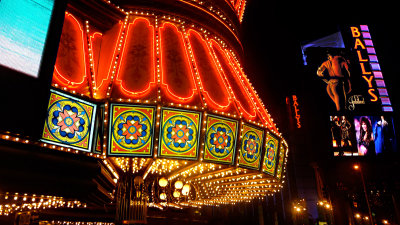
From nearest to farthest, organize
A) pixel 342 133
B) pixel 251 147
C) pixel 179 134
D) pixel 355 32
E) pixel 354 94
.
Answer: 1. pixel 179 134
2. pixel 251 147
3. pixel 342 133
4. pixel 354 94
5. pixel 355 32

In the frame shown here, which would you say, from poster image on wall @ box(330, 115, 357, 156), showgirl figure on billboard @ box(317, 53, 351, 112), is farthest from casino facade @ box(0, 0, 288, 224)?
showgirl figure on billboard @ box(317, 53, 351, 112)

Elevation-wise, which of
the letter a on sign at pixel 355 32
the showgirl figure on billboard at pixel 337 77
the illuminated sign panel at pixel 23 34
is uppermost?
the letter a on sign at pixel 355 32

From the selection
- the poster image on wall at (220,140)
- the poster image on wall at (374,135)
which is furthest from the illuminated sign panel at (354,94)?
the poster image on wall at (220,140)

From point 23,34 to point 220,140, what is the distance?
4374mm

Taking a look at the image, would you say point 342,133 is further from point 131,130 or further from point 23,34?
point 23,34

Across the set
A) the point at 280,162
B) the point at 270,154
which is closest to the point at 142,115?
the point at 270,154

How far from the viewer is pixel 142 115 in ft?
20.5

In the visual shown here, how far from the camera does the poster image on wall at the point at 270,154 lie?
7965mm

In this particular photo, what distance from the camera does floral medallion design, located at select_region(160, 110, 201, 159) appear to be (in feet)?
20.8

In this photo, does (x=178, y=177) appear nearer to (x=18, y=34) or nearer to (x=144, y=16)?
(x=144, y=16)

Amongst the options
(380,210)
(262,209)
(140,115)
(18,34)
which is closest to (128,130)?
(140,115)

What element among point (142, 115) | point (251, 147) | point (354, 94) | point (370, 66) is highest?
point (370, 66)

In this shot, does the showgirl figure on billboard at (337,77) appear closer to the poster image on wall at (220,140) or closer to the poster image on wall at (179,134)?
the poster image on wall at (220,140)

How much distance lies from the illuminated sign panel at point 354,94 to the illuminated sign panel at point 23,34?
23977 millimetres
